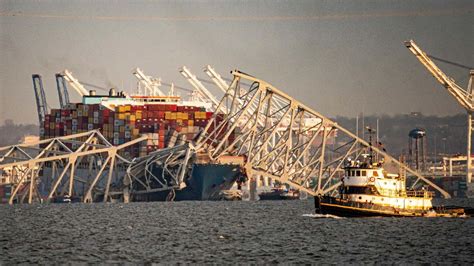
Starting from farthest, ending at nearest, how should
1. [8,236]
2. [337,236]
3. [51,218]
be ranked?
1. [51,218]
2. [8,236]
3. [337,236]

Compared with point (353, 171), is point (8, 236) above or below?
below

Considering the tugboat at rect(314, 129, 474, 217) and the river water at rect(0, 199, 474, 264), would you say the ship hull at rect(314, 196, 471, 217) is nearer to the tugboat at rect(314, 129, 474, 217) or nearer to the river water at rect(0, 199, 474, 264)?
the tugboat at rect(314, 129, 474, 217)

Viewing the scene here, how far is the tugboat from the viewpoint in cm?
11831

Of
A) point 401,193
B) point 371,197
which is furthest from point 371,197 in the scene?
point 401,193

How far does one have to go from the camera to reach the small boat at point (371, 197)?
11831 cm

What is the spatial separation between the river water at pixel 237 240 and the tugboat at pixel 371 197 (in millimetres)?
977

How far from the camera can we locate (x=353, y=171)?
119 metres

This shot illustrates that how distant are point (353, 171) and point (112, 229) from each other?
957 inches

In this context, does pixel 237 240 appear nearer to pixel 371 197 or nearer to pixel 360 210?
pixel 360 210

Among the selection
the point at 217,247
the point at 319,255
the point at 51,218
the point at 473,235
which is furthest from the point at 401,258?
the point at 51,218

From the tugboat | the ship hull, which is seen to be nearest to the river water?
the ship hull

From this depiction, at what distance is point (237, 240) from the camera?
98.1m

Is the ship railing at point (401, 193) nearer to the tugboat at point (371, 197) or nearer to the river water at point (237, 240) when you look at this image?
the tugboat at point (371, 197)

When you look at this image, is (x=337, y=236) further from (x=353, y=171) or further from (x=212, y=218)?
(x=212, y=218)
